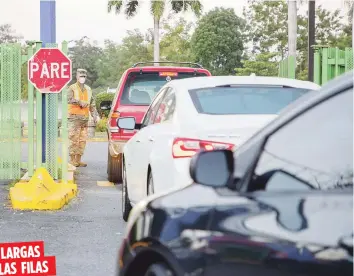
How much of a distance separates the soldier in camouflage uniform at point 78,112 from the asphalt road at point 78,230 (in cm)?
337

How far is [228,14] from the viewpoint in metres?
99.0

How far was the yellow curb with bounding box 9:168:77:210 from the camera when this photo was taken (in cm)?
1147

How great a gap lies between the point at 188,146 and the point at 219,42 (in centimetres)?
8972

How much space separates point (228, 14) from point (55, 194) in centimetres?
8828

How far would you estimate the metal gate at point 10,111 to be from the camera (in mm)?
14477

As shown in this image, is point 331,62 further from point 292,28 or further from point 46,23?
point 292,28

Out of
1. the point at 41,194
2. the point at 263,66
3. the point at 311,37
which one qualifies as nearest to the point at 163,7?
the point at 263,66

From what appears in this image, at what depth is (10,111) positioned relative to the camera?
48.2ft

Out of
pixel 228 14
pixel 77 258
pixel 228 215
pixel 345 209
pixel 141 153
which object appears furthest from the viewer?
pixel 228 14

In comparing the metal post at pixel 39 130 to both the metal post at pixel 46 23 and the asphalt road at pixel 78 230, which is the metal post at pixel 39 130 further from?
the asphalt road at pixel 78 230

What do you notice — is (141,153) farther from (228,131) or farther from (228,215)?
(228,215)

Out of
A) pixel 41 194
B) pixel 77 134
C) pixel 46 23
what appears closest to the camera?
pixel 41 194

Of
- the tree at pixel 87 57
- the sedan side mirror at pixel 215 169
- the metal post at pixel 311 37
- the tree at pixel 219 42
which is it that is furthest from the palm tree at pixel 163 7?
the tree at pixel 87 57

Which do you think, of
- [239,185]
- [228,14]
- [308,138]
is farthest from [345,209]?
[228,14]
